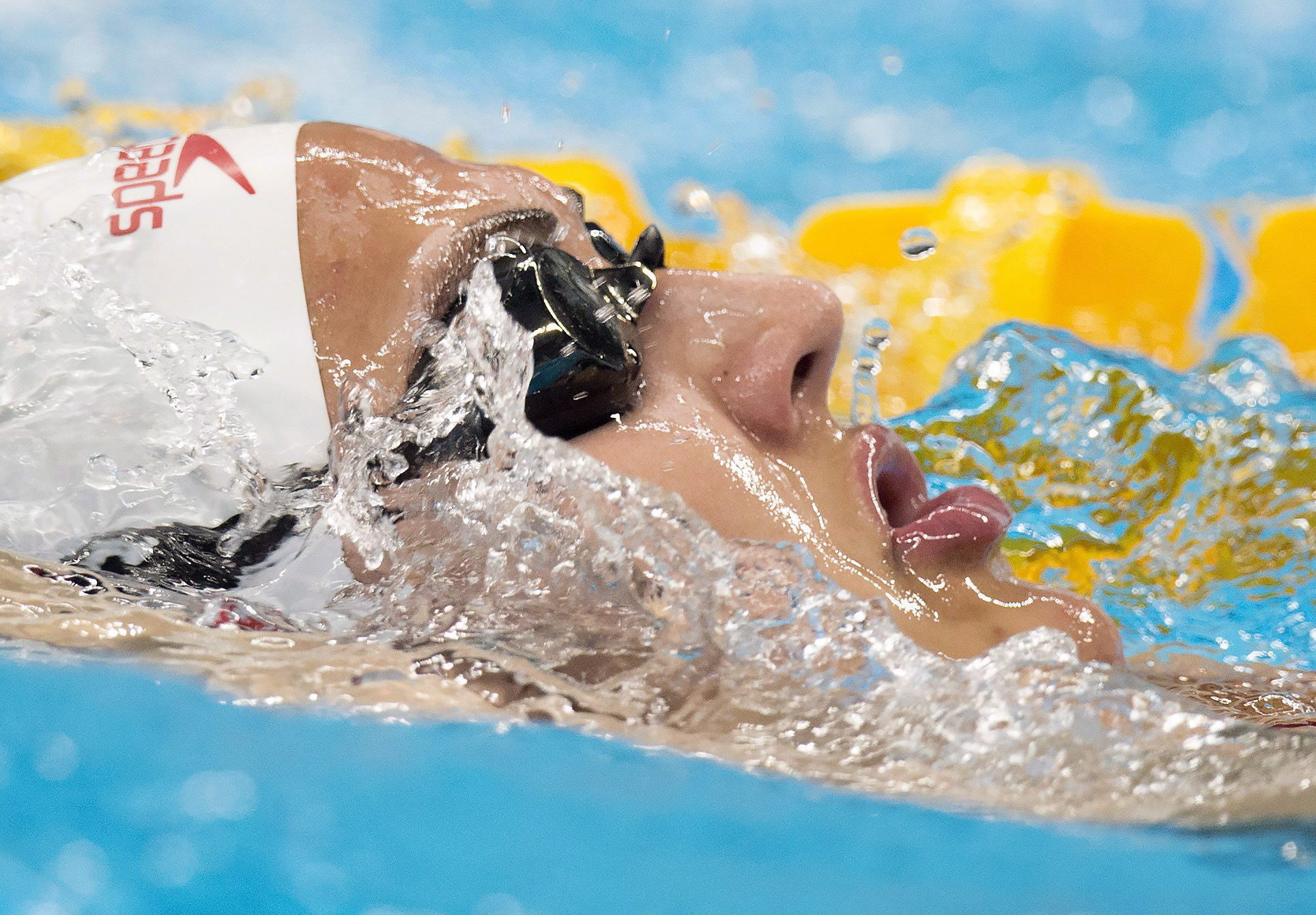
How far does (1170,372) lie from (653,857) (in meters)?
1.37

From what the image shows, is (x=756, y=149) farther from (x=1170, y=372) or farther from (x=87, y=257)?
(x=87, y=257)

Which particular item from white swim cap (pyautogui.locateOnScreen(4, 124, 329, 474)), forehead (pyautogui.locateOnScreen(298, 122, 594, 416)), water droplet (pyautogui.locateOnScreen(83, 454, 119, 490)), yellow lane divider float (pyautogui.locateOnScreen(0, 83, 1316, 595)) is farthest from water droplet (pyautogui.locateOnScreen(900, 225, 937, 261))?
water droplet (pyautogui.locateOnScreen(83, 454, 119, 490))

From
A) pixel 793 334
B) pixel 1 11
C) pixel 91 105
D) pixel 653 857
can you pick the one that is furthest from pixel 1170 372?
pixel 1 11

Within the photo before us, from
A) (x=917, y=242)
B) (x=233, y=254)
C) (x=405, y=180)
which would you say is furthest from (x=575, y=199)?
(x=917, y=242)

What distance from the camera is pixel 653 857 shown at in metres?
0.61

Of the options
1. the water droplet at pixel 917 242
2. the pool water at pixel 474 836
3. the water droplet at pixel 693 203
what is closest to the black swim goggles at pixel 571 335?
the pool water at pixel 474 836

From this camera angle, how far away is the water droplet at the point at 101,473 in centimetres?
86

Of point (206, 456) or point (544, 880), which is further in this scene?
point (206, 456)

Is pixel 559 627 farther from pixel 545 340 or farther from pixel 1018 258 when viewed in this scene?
pixel 1018 258

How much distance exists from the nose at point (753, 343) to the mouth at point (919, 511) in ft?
0.20

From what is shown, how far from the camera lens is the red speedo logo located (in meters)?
0.91

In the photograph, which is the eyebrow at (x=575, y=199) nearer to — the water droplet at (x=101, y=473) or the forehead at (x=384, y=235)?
the forehead at (x=384, y=235)

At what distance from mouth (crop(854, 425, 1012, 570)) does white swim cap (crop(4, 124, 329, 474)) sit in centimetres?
42

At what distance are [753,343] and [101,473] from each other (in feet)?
1.62
